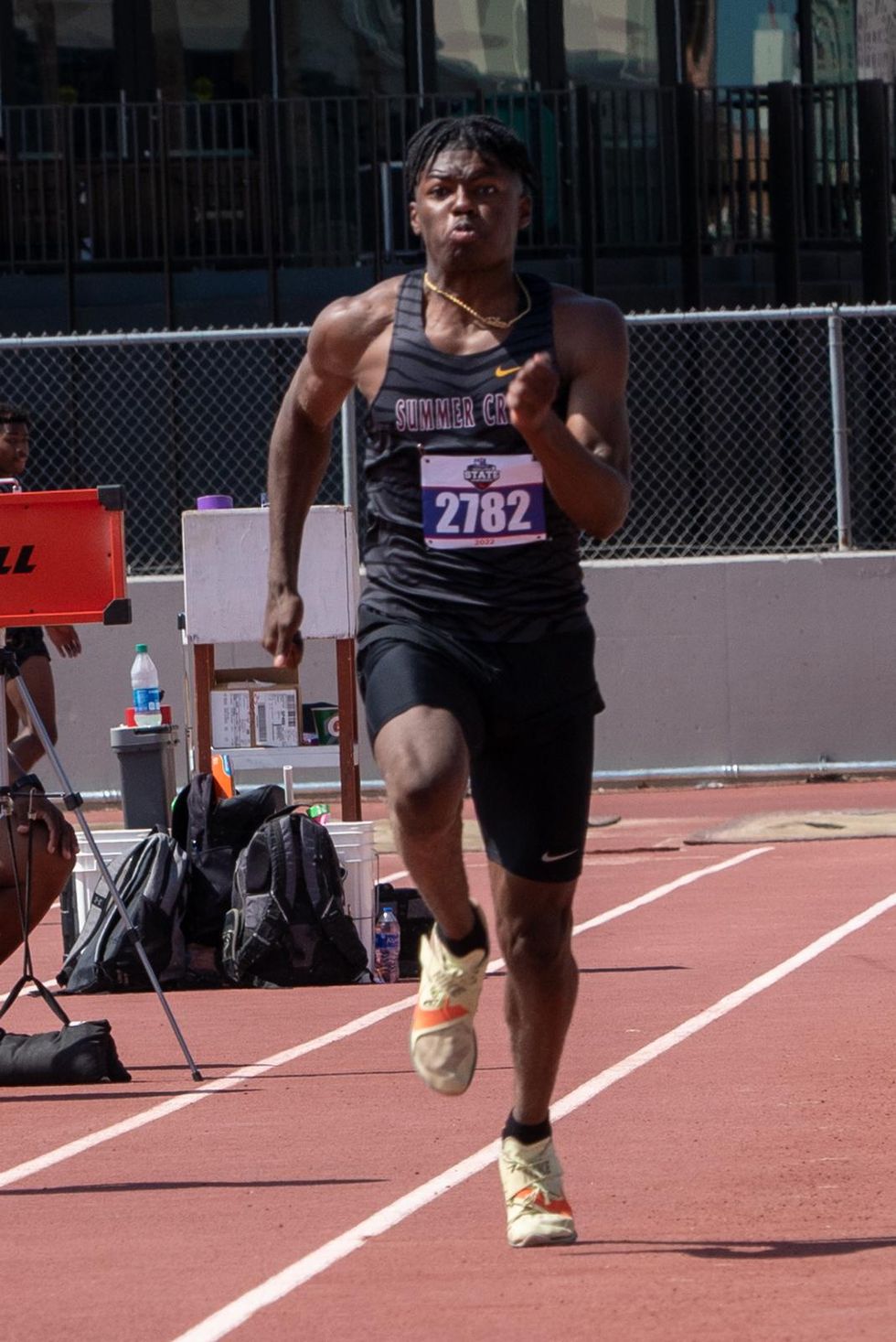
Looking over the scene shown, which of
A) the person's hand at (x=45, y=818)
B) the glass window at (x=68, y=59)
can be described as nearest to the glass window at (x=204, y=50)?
the glass window at (x=68, y=59)

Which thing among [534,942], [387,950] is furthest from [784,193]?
[534,942]

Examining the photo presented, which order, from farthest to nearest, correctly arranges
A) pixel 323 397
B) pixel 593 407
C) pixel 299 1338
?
pixel 323 397 → pixel 593 407 → pixel 299 1338

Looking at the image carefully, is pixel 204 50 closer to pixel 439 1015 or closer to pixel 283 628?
pixel 283 628

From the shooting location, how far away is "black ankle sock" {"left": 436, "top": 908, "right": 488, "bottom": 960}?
4.66m

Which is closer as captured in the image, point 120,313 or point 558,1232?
point 558,1232

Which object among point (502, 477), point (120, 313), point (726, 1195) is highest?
point (120, 313)

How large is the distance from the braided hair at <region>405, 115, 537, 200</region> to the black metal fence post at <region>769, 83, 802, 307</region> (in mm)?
14241

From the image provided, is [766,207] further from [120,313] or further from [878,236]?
[120,313]

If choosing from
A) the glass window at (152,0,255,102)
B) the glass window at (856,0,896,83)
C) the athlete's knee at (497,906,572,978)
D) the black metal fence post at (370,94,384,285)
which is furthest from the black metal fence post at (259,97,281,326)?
the athlete's knee at (497,906,572,978)

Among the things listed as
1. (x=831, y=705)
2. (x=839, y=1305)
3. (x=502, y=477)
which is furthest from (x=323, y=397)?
(x=831, y=705)

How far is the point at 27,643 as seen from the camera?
10555 millimetres

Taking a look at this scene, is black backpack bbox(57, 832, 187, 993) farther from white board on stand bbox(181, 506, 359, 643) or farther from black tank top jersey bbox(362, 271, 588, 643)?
black tank top jersey bbox(362, 271, 588, 643)

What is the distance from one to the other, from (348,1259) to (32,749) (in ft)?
19.8

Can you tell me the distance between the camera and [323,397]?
4.93 meters
